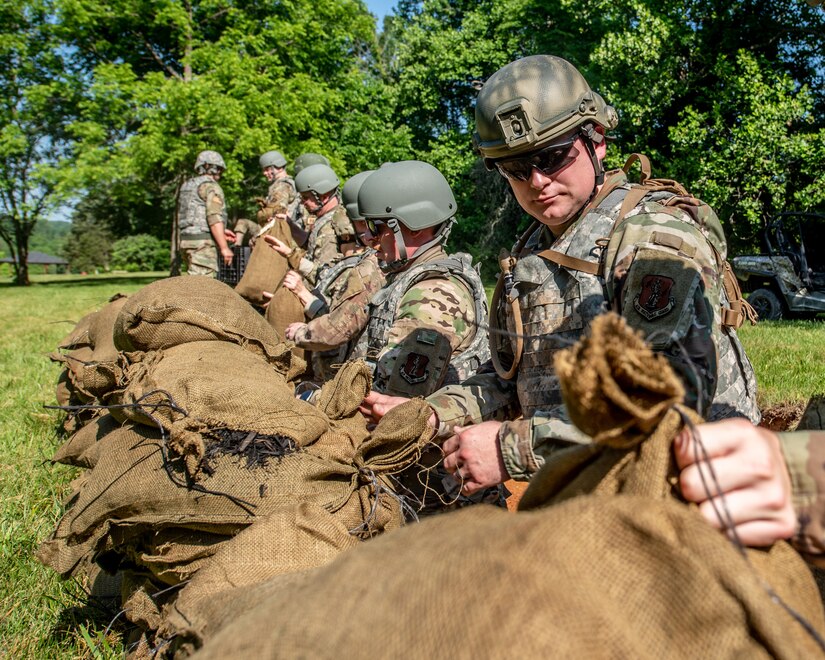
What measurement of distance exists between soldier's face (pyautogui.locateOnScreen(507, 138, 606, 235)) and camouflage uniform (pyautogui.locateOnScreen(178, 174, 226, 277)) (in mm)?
10211

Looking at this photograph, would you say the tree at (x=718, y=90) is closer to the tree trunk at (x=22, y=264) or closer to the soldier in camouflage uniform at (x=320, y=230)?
the soldier in camouflage uniform at (x=320, y=230)

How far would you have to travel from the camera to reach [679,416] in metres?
1.16

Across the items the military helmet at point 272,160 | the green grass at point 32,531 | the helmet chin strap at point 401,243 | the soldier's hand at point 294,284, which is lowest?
the green grass at point 32,531

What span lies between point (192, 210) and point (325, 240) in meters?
5.78

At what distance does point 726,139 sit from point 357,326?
45.6 ft

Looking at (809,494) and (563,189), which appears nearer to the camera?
(809,494)

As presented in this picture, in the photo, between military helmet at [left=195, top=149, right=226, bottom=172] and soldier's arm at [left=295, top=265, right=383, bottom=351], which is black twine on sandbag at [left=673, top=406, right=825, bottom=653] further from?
military helmet at [left=195, top=149, right=226, bottom=172]

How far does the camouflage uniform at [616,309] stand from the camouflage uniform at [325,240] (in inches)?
175

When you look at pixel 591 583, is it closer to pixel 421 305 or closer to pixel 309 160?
pixel 421 305

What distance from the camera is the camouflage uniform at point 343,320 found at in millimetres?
4617

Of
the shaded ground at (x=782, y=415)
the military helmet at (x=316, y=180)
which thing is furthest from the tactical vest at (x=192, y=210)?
the shaded ground at (x=782, y=415)

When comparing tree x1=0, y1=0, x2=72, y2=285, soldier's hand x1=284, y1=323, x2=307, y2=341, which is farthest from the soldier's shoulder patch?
tree x1=0, y1=0, x2=72, y2=285

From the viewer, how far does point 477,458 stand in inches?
85.0

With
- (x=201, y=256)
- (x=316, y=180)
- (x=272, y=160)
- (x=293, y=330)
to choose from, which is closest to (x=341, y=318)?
(x=293, y=330)
